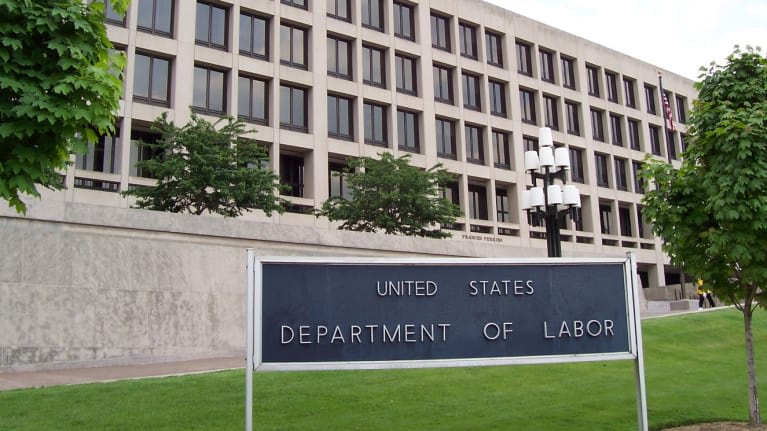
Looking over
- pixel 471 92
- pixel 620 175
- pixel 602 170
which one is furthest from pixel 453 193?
pixel 620 175

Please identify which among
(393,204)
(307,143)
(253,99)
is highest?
(253,99)

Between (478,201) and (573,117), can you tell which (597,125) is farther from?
(478,201)

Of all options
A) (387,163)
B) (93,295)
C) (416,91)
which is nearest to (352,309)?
(93,295)

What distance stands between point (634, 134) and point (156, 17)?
3768cm

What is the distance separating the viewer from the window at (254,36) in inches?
1501

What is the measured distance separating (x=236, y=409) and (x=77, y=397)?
266cm

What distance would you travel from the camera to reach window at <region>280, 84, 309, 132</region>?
38.9 meters

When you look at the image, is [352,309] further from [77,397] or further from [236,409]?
[77,397]

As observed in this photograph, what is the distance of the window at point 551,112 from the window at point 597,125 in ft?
12.7

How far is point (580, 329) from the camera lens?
8.28 meters

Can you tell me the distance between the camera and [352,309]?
25.9 feet

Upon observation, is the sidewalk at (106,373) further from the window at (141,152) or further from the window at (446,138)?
the window at (446,138)

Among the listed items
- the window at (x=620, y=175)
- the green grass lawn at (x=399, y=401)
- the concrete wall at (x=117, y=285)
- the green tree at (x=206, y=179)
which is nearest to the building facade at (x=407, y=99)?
the window at (x=620, y=175)

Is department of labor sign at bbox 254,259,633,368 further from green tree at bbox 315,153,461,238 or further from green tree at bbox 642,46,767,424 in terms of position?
green tree at bbox 315,153,461,238
